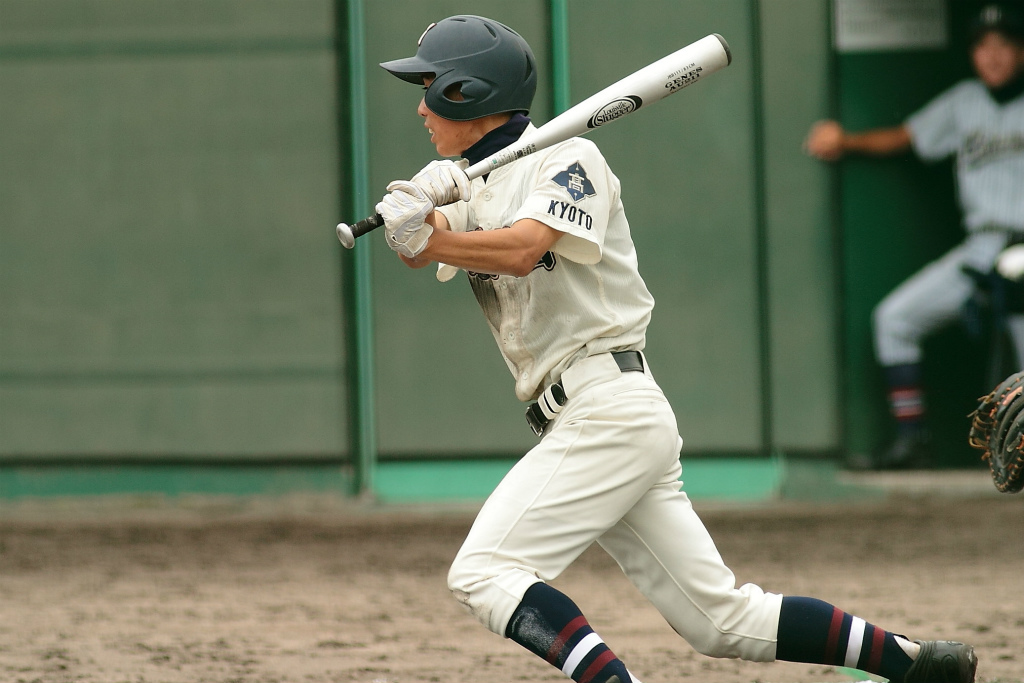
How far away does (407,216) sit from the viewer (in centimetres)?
286

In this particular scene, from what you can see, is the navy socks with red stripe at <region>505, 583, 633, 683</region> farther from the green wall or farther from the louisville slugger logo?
the green wall

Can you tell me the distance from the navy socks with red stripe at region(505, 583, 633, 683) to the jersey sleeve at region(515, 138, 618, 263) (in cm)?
75

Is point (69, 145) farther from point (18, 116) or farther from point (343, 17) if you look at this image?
point (343, 17)

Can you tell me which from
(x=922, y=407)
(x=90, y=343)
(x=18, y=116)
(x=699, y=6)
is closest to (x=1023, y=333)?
(x=922, y=407)

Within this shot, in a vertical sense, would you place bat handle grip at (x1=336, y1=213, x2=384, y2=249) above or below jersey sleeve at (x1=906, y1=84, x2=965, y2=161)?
below

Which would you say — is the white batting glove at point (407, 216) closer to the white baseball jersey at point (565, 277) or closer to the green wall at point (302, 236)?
the white baseball jersey at point (565, 277)

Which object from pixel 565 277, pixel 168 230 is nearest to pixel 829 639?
pixel 565 277

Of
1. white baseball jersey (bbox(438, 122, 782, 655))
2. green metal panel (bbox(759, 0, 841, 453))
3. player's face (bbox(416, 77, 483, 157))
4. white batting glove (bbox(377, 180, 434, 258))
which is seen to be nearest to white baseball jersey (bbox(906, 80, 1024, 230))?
green metal panel (bbox(759, 0, 841, 453))

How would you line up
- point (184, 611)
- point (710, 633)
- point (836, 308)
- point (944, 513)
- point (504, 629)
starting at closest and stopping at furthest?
point (504, 629) < point (710, 633) < point (184, 611) < point (944, 513) < point (836, 308)

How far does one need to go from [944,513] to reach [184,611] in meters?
3.85

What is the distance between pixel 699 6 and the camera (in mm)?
7289

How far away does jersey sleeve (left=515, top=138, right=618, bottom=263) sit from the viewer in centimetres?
296

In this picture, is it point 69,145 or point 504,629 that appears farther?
point 69,145

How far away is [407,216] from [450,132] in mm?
470
